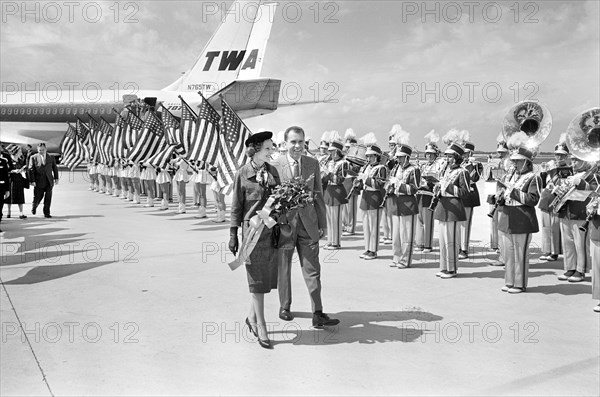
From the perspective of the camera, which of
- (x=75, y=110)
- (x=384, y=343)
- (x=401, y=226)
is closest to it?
(x=384, y=343)

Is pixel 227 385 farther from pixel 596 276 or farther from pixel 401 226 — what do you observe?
pixel 401 226

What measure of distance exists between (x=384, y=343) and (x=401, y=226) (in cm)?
367

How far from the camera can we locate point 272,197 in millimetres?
4980

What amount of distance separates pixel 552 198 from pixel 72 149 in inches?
924

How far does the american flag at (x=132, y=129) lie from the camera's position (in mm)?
19119

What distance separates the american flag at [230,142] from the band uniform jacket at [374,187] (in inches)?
120

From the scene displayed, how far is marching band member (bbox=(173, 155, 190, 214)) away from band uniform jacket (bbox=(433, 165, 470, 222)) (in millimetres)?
9906

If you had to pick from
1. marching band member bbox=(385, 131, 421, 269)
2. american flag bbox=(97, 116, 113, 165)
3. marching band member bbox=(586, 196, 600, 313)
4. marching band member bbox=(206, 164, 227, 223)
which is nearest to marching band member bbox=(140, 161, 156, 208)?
american flag bbox=(97, 116, 113, 165)

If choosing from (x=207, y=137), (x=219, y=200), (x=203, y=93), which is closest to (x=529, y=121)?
(x=207, y=137)

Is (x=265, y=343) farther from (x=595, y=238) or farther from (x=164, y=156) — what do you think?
(x=164, y=156)

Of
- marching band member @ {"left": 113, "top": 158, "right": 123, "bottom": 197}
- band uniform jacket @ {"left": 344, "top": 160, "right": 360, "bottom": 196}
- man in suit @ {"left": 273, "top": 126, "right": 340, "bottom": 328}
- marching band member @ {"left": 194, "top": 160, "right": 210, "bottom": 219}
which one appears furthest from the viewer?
marching band member @ {"left": 113, "top": 158, "right": 123, "bottom": 197}

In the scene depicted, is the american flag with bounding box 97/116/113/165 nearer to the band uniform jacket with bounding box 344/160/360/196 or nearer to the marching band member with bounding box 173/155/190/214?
the marching band member with bounding box 173/155/190/214

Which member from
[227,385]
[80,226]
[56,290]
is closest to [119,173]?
[80,226]

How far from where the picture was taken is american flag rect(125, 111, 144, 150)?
62.7 ft
